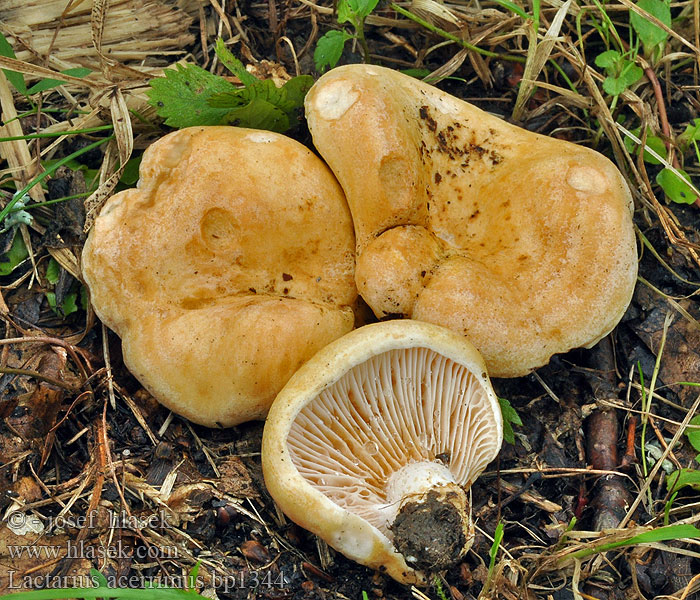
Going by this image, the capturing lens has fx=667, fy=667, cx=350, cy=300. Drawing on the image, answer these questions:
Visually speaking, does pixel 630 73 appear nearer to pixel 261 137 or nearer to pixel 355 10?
pixel 355 10

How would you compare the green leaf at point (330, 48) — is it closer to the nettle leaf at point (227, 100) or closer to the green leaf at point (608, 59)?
the nettle leaf at point (227, 100)

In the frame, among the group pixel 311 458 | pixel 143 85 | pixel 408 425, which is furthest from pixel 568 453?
pixel 143 85

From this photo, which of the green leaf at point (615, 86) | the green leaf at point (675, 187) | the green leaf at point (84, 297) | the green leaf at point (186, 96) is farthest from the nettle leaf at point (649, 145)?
the green leaf at point (84, 297)

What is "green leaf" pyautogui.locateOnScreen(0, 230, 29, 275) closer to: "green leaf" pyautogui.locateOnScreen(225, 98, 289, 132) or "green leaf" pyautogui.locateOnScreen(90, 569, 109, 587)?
"green leaf" pyautogui.locateOnScreen(225, 98, 289, 132)

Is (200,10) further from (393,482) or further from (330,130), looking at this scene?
(393,482)

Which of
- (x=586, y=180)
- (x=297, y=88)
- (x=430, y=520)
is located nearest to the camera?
(x=430, y=520)

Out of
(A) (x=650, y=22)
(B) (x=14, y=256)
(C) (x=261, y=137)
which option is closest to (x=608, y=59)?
(A) (x=650, y=22)

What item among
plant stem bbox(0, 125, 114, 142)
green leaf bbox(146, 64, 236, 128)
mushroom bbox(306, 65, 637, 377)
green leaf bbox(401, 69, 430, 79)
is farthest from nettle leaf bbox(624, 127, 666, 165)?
plant stem bbox(0, 125, 114, 142)
